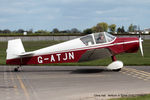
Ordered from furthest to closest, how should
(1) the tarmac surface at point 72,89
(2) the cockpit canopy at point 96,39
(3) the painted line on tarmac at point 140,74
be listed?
1. (2) the cockpit canopy at point 96,39
2. (3) the painted line on tarmac at point 140,74
3. (1) the tarmac surface at point 72,89

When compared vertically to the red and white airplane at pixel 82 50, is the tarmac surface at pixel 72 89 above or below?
below

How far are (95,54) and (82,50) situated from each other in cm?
85

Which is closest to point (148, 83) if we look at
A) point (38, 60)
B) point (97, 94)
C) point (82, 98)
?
point (97, 94)

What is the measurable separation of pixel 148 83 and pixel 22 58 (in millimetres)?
8275

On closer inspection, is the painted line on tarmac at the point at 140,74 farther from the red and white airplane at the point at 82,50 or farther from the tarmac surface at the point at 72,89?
the red and white airplane at the point at 82,50

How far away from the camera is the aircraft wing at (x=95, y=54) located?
1762 cm

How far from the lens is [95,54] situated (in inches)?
704

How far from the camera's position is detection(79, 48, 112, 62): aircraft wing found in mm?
17616

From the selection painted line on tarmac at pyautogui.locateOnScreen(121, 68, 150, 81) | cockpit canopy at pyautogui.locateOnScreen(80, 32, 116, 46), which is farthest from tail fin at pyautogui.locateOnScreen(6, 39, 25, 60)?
painted line on tarmac at pyautogui.locateOnScreen(121, 68, 150, 81)

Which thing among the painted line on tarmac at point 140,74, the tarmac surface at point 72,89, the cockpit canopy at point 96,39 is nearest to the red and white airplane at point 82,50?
the cockpit canopy at point 96,39

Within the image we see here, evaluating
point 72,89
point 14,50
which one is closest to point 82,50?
point 14,50

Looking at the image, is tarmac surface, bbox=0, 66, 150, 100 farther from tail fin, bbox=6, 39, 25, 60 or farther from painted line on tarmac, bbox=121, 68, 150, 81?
tail fin, bbox=6, 39, 25, 60

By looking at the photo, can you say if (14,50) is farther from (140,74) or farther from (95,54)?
(140,74)

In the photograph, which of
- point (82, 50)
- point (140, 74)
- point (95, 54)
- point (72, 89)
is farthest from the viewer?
point (95, 54)
